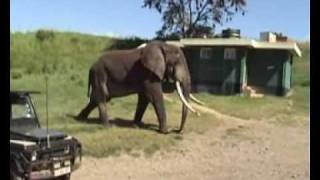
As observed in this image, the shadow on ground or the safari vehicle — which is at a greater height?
the safari vehicle

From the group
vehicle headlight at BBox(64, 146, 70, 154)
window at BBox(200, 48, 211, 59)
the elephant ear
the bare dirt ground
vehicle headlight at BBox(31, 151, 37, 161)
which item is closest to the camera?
vehicle headlight at BBox(31, 151, 37, 161)

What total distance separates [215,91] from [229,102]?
5.70 m

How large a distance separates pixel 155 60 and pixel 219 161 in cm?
421

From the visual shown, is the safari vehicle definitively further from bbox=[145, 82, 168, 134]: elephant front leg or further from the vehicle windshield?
bbox=[145, 82, 168, 134]: elephant front leg

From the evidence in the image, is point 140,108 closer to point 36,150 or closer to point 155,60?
point 155,60

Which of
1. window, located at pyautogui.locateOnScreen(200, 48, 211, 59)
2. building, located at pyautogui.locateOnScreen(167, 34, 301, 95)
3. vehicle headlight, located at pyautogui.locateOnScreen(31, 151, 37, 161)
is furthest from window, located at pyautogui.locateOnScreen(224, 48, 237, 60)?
vehicle headlight, located at pyautogui.locateOnScreen(31, 151, 37, 161)

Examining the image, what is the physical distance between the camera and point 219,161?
12875 mm

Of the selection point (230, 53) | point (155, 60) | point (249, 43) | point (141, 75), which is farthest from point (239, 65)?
point (155, 60)

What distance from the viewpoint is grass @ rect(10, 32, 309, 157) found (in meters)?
14.1

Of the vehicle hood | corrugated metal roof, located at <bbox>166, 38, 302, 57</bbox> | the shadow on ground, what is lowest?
the shadow on ground

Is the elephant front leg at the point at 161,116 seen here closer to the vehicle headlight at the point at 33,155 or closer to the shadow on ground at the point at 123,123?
the shadow on ground at the point at 123,123

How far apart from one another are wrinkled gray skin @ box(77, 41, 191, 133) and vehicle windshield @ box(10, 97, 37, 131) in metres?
7.12

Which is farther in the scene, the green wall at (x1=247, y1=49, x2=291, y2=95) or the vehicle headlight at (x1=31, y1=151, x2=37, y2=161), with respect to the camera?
the green wall at (x1=247, y1=49, x2=291, y2=95)

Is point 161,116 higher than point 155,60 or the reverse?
the reverse
